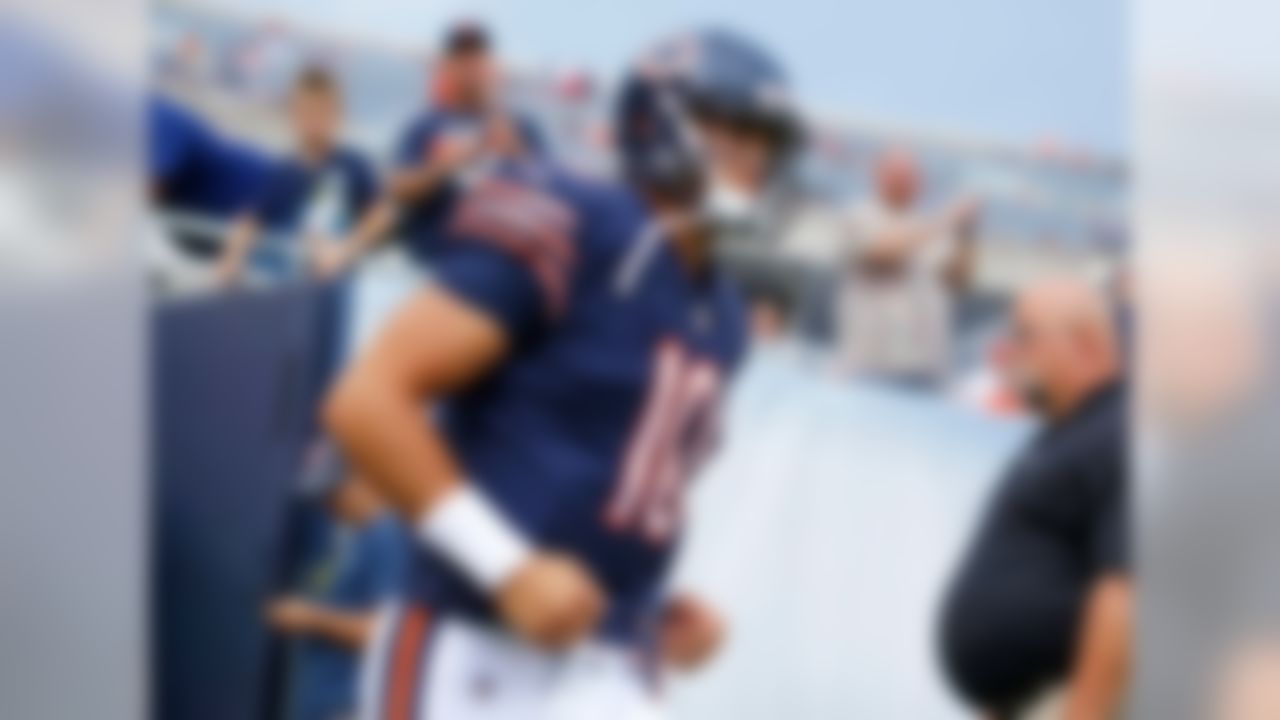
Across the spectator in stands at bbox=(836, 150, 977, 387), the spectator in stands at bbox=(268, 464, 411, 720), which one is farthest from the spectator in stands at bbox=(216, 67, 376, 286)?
the spectator in stands at bbox=(836, 150, 977, 387)

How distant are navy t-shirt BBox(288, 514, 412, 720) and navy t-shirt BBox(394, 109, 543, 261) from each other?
0.27 metres

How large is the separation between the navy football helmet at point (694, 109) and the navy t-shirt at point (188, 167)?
384mm

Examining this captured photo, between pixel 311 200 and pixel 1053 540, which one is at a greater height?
pixel 311 200

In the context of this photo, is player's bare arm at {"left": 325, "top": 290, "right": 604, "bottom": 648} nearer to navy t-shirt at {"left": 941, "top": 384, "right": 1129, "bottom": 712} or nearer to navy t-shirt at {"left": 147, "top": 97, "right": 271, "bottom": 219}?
navy t-shirt at {"left": 147, "top": 97, "right": 271, "bottom": 219}

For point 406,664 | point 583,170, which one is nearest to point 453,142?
point 583,170

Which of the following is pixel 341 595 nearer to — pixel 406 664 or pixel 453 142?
pixel 406 664

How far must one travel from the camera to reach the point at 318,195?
2188mm

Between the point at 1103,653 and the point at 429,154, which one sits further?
the point at 429,154

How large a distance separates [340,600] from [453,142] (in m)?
0.46

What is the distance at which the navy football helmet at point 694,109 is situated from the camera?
211 centimetres

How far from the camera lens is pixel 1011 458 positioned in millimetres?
2049

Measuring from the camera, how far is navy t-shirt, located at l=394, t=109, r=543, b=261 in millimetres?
2111

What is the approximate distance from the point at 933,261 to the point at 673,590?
0.40 metres

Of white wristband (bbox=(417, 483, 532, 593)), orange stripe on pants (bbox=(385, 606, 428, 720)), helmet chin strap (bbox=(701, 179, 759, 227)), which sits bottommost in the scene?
orange stripe on pants (bbox=(385, 606, 428, 720))
